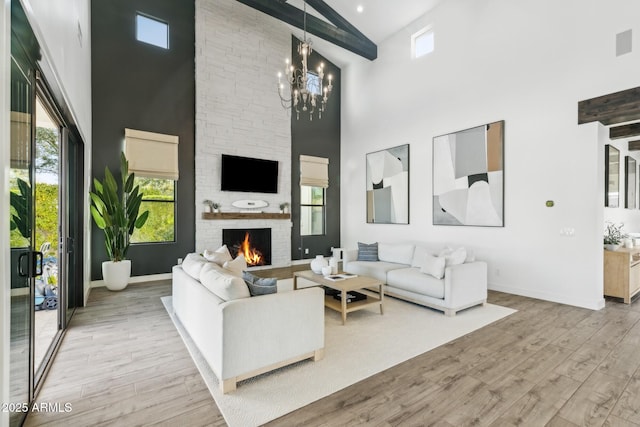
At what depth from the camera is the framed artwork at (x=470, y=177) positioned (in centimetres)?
529

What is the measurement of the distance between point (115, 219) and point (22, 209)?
3.54 meters

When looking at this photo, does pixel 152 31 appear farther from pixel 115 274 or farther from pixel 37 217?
pixel 37 217

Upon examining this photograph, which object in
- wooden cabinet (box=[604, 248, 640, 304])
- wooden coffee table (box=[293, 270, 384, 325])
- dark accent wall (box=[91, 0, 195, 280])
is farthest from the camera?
dark accent wall (box=[91, 0, 195, 280])

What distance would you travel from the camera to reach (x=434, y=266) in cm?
416

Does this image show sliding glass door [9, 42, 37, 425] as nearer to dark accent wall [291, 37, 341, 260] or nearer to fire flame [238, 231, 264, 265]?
fire flame [238, 231, 264, 265]

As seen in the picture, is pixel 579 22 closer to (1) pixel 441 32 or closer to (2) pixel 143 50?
(1) pixel 441 32

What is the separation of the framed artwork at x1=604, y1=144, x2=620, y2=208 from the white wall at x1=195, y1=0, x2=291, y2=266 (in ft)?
20.5

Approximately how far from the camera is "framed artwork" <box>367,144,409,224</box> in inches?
273

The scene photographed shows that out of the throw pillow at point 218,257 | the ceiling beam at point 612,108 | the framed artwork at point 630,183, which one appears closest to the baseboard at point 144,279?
the throw pillow at point 218,257

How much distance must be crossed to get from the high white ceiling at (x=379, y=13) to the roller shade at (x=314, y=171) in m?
3.18

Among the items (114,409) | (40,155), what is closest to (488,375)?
(114,409)

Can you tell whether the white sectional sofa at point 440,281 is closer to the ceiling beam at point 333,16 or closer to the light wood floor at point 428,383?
the light wood floor at point 428,383

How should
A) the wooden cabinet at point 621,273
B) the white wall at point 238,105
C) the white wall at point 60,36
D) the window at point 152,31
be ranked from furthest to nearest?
1. the white wall at point 238,105
2. the window at point 152,31
3. the wooden cabinet at point 621,273
4. the white wall at point 60,36

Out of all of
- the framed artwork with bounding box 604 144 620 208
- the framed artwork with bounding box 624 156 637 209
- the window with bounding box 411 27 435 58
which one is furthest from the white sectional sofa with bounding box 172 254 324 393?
the framed artwork with bounding box 624 156 637 209
